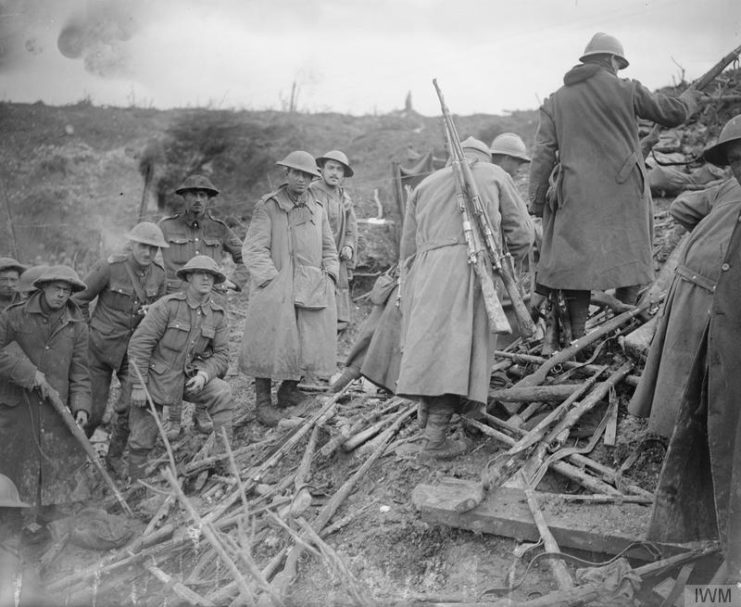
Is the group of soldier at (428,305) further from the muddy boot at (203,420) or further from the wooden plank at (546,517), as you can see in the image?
the wooden plank at (546,517)

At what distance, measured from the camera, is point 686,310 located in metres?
3.68

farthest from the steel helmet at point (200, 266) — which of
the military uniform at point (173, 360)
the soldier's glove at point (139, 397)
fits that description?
the soldier's glove at point (139, 397)

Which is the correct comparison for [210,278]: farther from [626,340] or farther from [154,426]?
[626,340]

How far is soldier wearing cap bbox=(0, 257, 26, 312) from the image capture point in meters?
5.89

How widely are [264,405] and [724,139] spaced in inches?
193

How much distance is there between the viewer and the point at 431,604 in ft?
10.6

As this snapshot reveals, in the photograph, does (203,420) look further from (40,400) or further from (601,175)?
(601,175)

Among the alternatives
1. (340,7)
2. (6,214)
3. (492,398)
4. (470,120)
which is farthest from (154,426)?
(470,120)

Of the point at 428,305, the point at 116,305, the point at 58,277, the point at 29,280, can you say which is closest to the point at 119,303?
the point at 116,305

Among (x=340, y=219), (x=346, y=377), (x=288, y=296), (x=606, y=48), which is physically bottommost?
(x=346, y=377)

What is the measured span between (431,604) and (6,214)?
13.9 m

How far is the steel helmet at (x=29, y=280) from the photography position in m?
5.91

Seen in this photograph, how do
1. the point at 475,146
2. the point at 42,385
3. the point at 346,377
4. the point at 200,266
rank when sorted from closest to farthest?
the point at 475,146 → the point at 42,385 → the point at 346,377 → the point at 200,266

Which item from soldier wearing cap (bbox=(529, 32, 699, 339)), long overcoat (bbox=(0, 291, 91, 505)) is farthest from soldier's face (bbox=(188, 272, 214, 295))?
soldier wearing cap (bbox=(529, 32, 699, 339))
